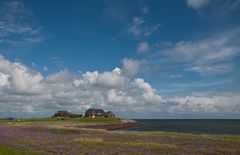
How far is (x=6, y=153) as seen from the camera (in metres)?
31.3

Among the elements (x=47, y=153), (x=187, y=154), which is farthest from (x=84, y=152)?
(x=187, y=154)

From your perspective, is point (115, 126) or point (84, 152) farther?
point (115, 126)

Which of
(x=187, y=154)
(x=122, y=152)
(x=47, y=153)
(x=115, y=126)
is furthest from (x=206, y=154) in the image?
(x=115, y=126)

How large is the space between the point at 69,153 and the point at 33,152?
4.01 metres

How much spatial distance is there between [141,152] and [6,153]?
13.6 m

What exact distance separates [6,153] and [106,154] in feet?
32.9

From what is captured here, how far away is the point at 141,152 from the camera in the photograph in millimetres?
32031

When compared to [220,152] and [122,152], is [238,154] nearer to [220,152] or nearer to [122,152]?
[220,152]

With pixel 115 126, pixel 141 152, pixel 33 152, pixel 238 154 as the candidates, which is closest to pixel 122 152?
pixel 141 152

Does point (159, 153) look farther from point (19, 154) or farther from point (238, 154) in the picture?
point (19, 154)

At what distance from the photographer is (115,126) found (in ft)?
459

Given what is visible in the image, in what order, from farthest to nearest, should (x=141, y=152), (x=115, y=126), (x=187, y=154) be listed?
(x=115, y=126), (x=141, y=152), (x=187, y=154)

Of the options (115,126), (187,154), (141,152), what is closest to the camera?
(187,154)

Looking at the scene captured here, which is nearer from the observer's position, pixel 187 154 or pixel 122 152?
pixel 187 154
